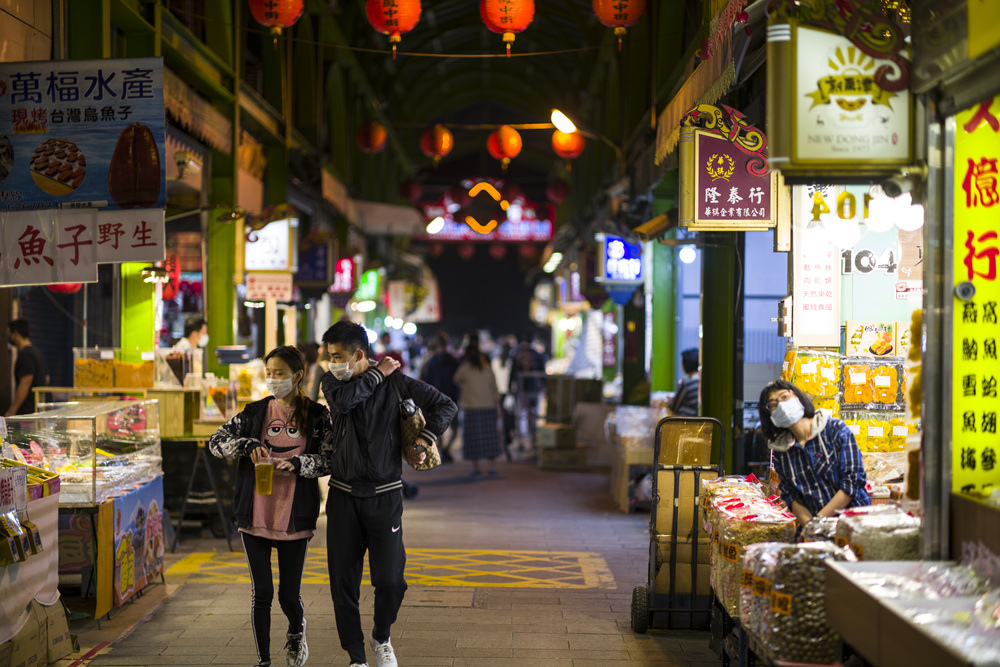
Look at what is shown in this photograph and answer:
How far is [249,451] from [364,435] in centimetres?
64

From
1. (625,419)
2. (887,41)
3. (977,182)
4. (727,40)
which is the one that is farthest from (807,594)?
(625,419)

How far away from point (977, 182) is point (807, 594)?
1789mm

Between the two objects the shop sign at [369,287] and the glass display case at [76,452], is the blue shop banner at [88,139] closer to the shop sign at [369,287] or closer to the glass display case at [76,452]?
the glass display case at [76,452]

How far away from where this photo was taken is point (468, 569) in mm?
7887

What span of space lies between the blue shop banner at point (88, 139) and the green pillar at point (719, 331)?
213 inches

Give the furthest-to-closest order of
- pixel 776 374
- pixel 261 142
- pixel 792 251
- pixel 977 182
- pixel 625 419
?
pixel 261 142 < pixel 625 419 < pixel 776 374 < pixel 792 251 < pixel 977 182

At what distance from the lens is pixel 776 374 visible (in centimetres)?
914

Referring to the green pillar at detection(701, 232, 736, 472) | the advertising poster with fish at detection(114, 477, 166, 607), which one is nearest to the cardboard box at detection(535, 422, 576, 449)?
the green pillar at detection(701, 232, 736, 472)

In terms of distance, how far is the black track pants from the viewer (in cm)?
490

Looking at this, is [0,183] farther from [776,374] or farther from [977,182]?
[776,374]

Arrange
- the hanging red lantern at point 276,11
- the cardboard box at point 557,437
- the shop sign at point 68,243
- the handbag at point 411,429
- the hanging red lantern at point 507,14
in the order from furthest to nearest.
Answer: the cardboard box at point 557,437
the hanging red lantern at point 276,11
the hanging red lantern at point 507,14
the shop sign at point 68,243
the handbag at point 411,429

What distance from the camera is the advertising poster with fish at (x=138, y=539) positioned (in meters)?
6.36

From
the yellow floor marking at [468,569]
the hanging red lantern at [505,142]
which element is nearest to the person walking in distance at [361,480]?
the yellow floor marking at [468,569]

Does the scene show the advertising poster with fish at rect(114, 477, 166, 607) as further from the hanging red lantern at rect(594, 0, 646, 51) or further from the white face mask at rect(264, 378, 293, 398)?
the hanging red lantern at rect(594, 0, 646, 51)
